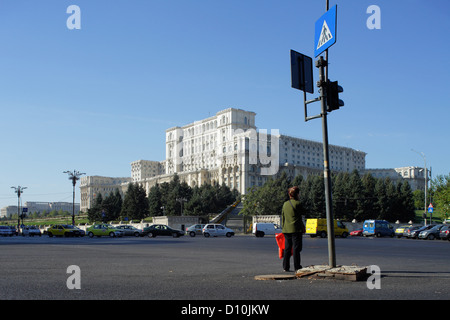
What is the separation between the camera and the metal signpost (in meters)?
9.18

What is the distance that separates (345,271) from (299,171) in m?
151

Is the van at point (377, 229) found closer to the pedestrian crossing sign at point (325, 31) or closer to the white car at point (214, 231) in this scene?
the white car at point (214, 231)

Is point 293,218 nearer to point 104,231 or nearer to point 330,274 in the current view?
point 330,274

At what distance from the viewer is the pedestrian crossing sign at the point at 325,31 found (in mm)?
9125

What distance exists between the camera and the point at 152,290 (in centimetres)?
706

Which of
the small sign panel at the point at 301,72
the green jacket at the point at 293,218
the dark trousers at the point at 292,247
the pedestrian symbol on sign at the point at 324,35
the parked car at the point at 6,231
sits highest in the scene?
the pedestrian symbol on sign at the point at 324,35

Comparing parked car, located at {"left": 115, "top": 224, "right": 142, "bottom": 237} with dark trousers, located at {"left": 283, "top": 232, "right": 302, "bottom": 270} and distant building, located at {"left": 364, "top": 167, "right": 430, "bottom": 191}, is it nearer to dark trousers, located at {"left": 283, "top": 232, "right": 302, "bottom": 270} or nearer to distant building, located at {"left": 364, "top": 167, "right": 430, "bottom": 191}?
dark trousers, located at {"left": 283, "top": 232, "right": 302, "bottom": 270}

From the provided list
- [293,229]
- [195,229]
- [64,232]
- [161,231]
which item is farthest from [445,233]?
[64,232]

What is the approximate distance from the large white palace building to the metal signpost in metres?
Answer: 130

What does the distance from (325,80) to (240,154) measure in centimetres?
13802

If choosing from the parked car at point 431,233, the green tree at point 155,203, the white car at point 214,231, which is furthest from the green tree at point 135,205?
the parked car at point 431,233

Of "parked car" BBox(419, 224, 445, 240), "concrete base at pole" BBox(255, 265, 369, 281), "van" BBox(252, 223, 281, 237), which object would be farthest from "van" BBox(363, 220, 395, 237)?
"concrete base at pole" BBox(255, 265, 369, 281)
